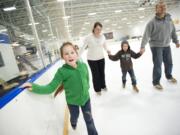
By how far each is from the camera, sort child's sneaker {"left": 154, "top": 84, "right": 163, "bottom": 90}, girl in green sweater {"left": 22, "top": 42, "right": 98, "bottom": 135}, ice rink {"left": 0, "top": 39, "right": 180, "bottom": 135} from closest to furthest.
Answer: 1. ice rink {"left": 0, "top": 39, "right": 180, "bottom": 135}
2. girl in green sweater {"left": 22, "top": 42, "right": 98, "bottom": 135}
3. child's sneaker {"left": 154, "top": 84, "right": 163, "bottom": 90}

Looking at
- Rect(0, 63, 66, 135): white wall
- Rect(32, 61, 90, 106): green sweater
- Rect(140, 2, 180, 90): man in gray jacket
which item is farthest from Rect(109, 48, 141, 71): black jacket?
Rect(0, 63, 66, 135): white wall

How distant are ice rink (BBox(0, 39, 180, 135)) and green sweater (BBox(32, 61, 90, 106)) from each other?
244 mm

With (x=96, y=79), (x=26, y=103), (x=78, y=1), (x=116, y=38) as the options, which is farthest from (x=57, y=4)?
(x=116, y=38)

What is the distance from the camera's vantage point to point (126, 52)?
2881 millimetres

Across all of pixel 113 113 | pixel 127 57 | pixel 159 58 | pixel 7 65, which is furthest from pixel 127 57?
pixel 7 65

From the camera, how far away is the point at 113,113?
2.18 metres

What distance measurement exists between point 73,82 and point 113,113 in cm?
91

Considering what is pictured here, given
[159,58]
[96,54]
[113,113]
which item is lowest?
[113,113]

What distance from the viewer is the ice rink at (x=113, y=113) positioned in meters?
1.13

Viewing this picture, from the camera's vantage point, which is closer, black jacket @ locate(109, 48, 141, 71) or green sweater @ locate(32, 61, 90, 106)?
green sweater @ locate(32, 61, 90, 106)

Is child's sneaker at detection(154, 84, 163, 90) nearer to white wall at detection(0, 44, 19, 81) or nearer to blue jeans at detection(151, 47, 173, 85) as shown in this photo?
blue jeans at detection(151, 47, 173, 85)

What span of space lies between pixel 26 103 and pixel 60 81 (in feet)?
1.07

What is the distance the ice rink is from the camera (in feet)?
3.70

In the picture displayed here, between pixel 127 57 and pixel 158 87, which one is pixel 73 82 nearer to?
pixel 127 57
